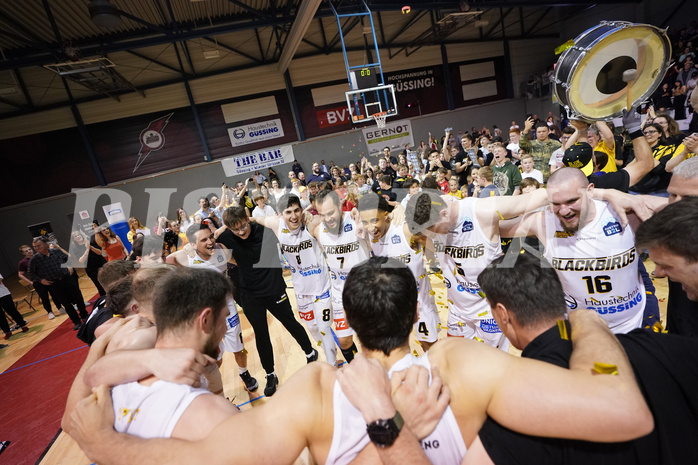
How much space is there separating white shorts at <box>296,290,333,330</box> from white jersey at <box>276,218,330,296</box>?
7 cm

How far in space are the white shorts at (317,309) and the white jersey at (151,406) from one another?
257 centimetres

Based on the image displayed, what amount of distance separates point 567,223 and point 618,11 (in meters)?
24.2

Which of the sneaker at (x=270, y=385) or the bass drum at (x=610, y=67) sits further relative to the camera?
the sneaker at (x=270, y=385)

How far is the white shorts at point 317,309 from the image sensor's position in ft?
13.2

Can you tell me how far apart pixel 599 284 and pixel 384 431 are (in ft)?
7.64

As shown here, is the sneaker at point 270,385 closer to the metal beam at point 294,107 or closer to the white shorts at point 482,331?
the white shorts at point 482,331

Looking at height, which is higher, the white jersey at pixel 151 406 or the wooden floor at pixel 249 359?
the white jersey at pixel 151 406

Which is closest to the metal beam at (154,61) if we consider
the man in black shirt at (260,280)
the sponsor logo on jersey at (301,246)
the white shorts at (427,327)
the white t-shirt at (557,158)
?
the man in black shirt at (260,280)

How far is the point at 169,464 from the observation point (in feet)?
3.81

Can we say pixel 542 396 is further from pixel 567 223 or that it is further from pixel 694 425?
pixel 567 223

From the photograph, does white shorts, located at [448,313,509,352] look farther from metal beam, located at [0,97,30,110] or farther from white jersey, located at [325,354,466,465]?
metal beam, located at [0,97,30,110]

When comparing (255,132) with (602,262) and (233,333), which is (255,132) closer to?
(233,333)

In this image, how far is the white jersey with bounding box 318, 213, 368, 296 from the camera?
12.4 ft

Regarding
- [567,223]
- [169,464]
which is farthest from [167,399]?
[567,223]
